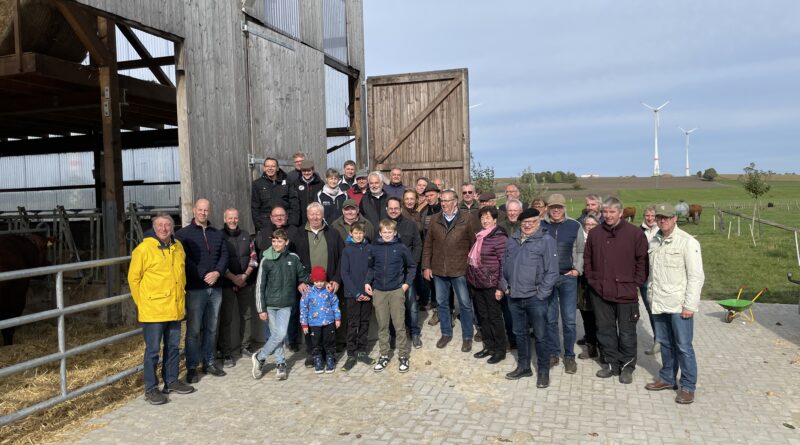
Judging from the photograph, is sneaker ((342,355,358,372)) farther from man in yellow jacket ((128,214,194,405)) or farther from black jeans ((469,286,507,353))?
man in yellow jacket ((128,214,194,405))

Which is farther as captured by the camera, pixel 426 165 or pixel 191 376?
pixel 426 165

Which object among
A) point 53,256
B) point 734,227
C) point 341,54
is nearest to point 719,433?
point 341,54

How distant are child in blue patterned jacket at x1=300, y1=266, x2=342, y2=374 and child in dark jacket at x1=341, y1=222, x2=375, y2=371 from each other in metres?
0.21

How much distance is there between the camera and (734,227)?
27281 millimetres

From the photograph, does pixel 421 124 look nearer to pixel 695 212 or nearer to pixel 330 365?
pixel 330 365

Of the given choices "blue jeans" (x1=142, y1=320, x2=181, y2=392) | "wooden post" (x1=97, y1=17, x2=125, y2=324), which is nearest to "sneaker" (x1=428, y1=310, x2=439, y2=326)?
"blue jeans" (x1=142, y1=320, x2=181, y2=392)

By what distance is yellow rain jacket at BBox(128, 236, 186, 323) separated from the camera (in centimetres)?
521

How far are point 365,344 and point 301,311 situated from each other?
0.83m

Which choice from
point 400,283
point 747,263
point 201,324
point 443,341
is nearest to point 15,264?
point 201,324

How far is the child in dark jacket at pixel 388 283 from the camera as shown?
639cm

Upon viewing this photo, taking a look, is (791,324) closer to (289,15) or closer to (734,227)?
(289,15)

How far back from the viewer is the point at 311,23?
9.93 meters

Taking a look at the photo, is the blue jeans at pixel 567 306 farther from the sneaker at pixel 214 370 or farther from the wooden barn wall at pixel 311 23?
the wooden barn wall at pixel 311 23

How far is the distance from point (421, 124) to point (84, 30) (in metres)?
6.28
